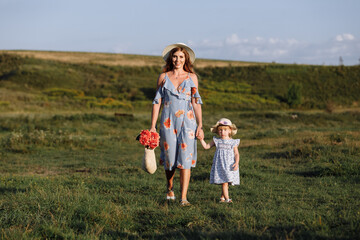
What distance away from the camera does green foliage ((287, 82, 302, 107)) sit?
45125 mm

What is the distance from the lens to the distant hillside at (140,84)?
141 feet

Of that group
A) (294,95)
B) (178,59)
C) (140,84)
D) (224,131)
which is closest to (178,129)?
(224,131)

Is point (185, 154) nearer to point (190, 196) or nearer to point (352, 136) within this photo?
point (190, 196)

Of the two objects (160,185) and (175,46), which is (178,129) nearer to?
(175,46)

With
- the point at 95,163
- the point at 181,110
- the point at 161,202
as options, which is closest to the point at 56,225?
the point at 161,202

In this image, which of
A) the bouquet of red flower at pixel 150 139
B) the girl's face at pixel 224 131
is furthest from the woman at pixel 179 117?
the girl's face at pixel 224 131

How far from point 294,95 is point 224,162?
41109 mm

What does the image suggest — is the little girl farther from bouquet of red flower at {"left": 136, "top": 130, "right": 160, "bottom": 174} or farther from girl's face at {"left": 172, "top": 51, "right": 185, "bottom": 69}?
girl's face at {"left": 172, "top": 51, "right": 185, "bottom": 69}

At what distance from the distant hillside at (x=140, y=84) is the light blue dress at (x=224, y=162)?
1245 inches

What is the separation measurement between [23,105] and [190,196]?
3291 cm

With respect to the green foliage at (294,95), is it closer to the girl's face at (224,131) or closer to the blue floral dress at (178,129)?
the girl's face at (224,131)

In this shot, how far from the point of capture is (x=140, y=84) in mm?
54125

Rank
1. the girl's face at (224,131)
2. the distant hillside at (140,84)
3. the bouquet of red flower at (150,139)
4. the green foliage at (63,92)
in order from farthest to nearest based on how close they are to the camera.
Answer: the green foliage at (63,92)
the distant hillside at (140,84)
the girl's face at (224,131)
the bouquet of red flower at (150,139)

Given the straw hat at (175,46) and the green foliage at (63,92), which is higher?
the straw hat at (175,46)
